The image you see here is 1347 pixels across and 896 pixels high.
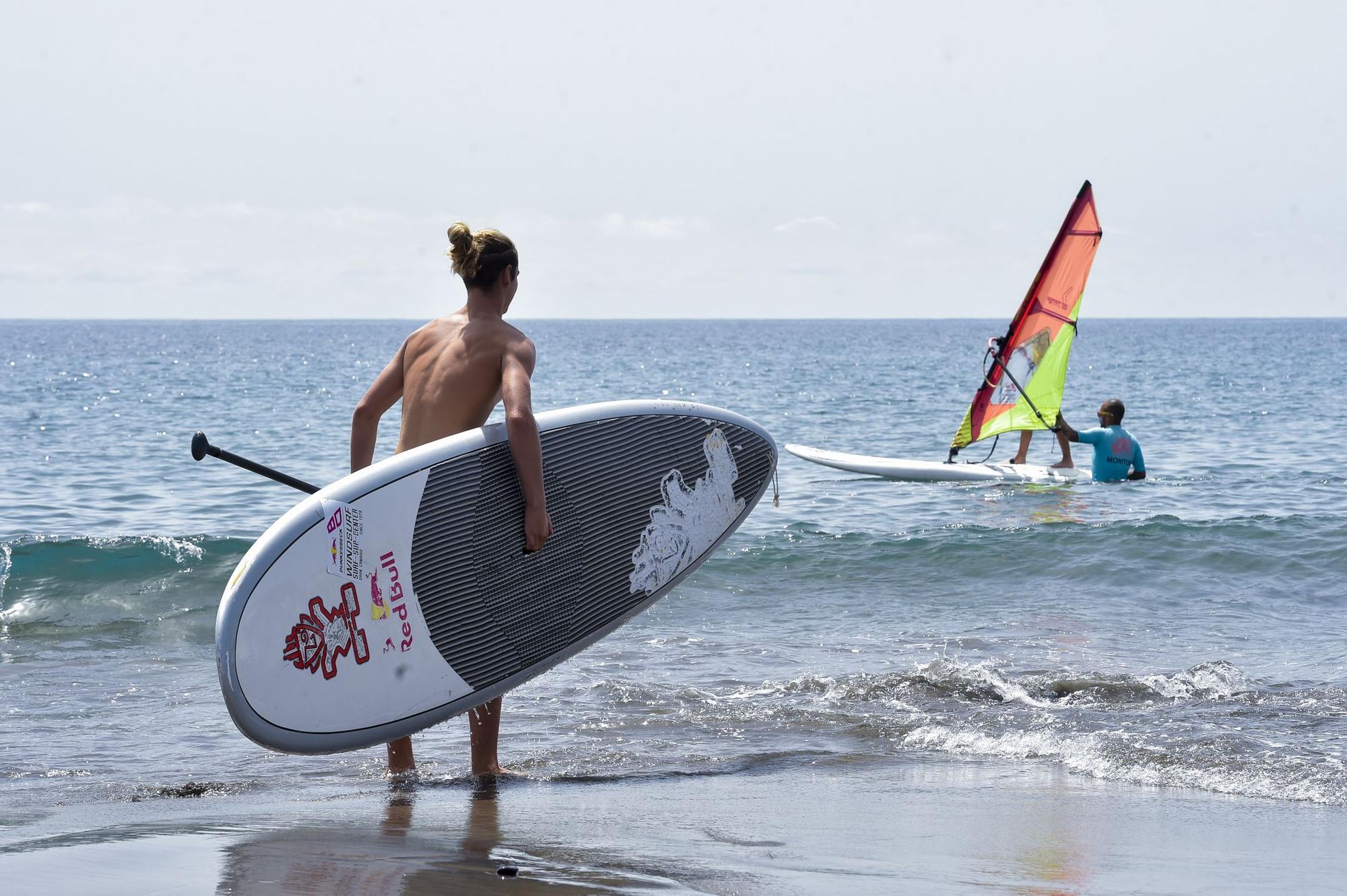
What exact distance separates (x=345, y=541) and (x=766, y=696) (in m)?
2.52

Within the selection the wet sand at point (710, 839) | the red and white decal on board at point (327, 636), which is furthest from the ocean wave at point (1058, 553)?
the red and white decal on board at point (327, 636)

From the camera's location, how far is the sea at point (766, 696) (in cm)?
342

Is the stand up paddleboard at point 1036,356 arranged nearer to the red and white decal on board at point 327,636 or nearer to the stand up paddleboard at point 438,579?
the stand up paddleboard at point 438,579

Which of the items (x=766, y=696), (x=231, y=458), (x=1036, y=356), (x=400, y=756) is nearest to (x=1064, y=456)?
(x=1036, y=356)

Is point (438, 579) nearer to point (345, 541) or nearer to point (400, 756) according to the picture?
point (345, 541)

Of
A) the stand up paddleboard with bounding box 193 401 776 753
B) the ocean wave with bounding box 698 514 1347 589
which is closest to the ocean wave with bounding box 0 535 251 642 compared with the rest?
the ocean wave with bounding box 698 514 1347 589

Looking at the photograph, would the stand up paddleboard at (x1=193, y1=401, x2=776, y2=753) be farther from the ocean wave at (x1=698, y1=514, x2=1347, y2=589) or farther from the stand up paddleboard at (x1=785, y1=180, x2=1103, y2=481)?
the stand up paddleboard at (x1=785, y1=180, x2=1103, y2=481)

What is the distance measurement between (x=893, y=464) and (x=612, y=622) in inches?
447

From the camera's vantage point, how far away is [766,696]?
585 centimetres

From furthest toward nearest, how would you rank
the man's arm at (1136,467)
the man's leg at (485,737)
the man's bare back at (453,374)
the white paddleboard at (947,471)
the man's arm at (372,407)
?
1. the white paddleboard at (947,471)
2. the man's arm at (1136,467)
3. the man's leg at (485,737)
4. the man's arm at (372,407)
5. the man's bare back at (453,374)

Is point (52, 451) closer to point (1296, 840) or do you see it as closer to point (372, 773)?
point (372, 773)

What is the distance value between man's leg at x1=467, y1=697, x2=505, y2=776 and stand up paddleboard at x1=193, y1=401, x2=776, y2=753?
0.13m

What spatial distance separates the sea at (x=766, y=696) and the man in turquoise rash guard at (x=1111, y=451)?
0.23 metres

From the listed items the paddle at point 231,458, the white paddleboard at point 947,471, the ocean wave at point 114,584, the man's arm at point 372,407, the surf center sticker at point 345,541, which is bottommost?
the ocean wave at point 114,584
